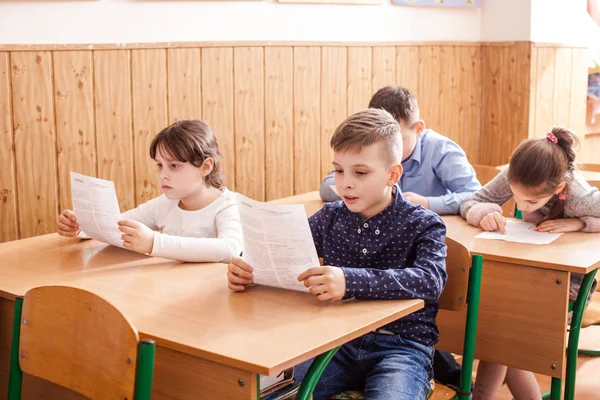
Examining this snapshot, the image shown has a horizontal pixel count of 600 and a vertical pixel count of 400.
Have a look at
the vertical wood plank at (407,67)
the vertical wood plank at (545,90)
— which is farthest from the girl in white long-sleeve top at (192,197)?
the vertical wood plank at (545,90)

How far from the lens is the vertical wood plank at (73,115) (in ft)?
10.3

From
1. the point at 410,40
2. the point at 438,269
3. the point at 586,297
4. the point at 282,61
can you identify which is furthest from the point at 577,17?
the point at 438,269

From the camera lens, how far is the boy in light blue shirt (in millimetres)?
3219

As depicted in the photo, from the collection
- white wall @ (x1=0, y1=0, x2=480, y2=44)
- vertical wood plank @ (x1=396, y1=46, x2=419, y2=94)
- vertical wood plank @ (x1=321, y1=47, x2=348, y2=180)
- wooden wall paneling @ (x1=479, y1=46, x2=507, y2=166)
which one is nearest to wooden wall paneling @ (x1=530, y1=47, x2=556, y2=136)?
wooden wall paneling @ (x1=479, y1=46, x2=507, y2=166)

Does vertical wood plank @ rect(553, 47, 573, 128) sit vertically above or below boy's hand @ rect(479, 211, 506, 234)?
above

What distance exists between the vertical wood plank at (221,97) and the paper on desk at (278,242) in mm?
1696

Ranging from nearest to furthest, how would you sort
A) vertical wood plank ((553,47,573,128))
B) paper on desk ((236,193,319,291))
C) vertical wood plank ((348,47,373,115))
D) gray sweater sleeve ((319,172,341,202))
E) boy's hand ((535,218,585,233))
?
paper on desk ((236,193,319,291))
boy's hand ((535,218,585,233))
gray sweater sleeve ((319,172,341,202))
vertical wood plank ((348,47,373,115))
vertical wood plank ((553,47,573,128))

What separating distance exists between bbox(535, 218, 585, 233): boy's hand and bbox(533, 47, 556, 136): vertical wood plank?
2345 millimetres

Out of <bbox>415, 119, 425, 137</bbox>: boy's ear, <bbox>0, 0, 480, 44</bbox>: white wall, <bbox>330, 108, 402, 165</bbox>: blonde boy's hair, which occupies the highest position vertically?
<bbox>0, 0, 480, 44</bbox>: white wall

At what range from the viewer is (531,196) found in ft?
8.89

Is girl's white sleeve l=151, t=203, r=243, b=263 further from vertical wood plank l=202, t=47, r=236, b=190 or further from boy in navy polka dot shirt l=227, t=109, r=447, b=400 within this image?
vertical wood plank l=202, t=47, r=236, b=190

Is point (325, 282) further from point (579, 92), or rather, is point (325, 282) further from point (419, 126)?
point (579, 92)

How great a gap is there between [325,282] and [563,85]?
3.78 m

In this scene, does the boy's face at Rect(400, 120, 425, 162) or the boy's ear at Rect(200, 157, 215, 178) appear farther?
the boy's face at Rect(400, 120, 425, 162)
